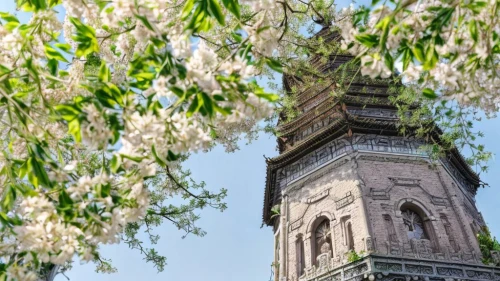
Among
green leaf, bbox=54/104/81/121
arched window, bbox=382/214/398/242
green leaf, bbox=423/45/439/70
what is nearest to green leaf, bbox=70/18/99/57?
green leaf, bbox=54/104/81/121

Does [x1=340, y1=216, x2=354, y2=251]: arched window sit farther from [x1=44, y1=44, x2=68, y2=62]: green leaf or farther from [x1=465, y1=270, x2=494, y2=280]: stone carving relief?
[x1=44, y1=44, x2=68, y2=62]: green leaf

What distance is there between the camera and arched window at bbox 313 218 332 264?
12680 mm

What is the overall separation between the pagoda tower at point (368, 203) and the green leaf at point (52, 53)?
25.2 ft

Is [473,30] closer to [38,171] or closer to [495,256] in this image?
[38,171]

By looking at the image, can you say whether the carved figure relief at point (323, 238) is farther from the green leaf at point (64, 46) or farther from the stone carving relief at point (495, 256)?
the green leaf at point (64, 46)

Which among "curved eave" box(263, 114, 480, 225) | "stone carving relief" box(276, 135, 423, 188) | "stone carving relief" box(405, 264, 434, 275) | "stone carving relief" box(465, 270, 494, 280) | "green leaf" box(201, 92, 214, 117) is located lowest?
"green leaf" box(201, 92, 214, 117)

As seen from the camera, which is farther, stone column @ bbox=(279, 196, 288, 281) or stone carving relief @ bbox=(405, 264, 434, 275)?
stone column @ bbox=(279, 196, 288, 281)

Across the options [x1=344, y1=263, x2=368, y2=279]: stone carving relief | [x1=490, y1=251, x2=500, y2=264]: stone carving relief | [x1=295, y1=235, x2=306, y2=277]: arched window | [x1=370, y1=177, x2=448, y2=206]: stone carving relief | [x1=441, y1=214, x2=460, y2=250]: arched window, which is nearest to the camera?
[x1=344, y1=263, x2=368, y2=279]: stone carving relief

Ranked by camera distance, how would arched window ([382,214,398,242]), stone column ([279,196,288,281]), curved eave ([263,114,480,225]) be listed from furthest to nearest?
curved eave ([263,114,480,225]) → stone column ([279,196,288,281]) → arched window ([382,214,398,242])

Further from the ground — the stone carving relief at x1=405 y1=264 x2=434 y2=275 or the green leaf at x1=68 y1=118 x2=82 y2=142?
the stone carving relief at x1=405 y1=264 x2=434 y2=275

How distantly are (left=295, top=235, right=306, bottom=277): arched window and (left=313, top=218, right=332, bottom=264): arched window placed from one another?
509mm

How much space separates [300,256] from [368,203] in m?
3.00

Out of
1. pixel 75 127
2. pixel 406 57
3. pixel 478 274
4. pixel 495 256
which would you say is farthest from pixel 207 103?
pixel 495 256

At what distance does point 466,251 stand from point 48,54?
12.5 m
